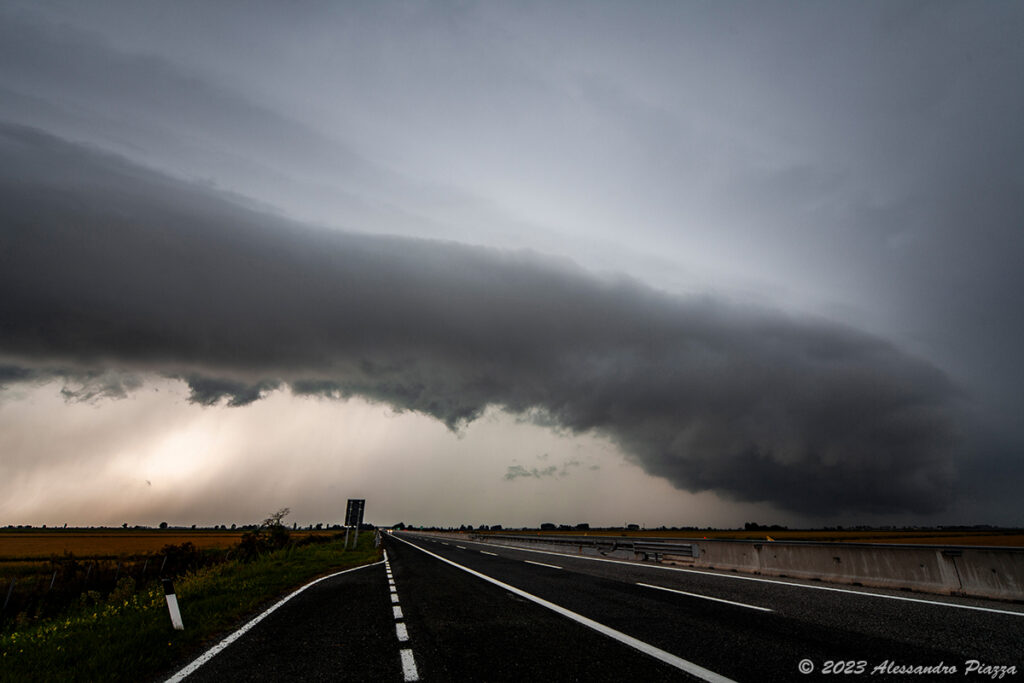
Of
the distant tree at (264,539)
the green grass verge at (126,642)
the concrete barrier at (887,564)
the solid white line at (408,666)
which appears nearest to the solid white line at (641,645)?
the solid white line at (408,666)

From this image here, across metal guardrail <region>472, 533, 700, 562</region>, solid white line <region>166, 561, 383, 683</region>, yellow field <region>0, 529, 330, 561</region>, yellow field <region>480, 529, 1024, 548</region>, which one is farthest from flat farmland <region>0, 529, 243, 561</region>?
yellow field <region>480, 529, 1024, 548</region>

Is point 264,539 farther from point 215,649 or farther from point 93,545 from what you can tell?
point 93,545

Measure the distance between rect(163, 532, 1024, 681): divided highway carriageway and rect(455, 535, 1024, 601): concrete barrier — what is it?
699 mm

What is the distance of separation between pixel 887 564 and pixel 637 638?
891 cm

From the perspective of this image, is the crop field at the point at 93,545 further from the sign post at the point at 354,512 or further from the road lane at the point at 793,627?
the road lane at the point at 793,627

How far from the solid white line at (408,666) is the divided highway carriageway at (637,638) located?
0.02 m

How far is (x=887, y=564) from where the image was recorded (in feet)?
36.9

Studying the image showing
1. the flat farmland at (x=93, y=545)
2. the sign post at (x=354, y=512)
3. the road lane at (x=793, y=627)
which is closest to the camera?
the road lane at (x=793, y=627)

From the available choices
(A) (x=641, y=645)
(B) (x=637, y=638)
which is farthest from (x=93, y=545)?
(A) (x=641, y=645)

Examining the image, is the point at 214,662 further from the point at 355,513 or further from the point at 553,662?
the point at 355,513

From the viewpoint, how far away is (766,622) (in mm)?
6902

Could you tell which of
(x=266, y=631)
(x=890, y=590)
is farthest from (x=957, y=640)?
(x=266, y=631)

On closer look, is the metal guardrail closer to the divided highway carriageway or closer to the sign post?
the divided highway carriageway

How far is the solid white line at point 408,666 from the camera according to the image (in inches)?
189
